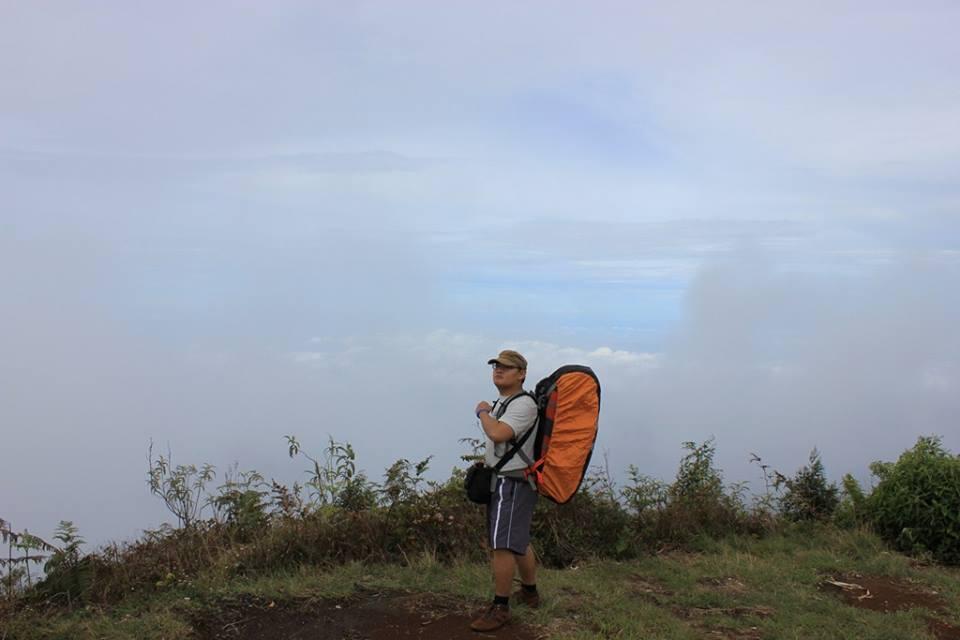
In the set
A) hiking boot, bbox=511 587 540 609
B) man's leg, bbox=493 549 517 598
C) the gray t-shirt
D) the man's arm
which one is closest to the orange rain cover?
the gray t-shirt

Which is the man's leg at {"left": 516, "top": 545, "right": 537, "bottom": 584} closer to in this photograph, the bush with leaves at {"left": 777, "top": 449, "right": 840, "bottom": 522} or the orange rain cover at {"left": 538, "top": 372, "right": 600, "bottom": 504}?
the orange rain cover at {"left": 538, "top": 372, "right": 600, "bottom": 504}

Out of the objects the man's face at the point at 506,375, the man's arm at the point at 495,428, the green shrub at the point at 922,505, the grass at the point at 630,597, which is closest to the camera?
the man's arm at the point at 495,428

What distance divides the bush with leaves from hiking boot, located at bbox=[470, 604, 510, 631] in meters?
5.92

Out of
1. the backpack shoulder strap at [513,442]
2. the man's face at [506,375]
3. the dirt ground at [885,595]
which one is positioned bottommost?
the dirt ground at [885,595]

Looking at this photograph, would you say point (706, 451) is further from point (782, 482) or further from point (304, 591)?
point (304, 591)

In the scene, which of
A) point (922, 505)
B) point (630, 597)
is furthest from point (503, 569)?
point (922, 505)

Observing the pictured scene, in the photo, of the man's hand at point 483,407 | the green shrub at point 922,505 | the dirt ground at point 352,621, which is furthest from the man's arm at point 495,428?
the green shrub at point 922,505

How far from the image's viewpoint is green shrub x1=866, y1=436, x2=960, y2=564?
9.13 m

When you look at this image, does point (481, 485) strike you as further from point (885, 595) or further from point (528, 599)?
point (885, 595)

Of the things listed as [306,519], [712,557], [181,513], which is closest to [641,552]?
[712,557]

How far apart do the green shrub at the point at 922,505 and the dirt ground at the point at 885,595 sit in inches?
55.0

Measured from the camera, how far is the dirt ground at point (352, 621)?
5996 millimetres

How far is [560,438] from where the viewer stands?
19.5ft

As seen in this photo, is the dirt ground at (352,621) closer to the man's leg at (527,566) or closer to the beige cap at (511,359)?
the man's leg at (527,566)
